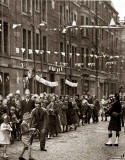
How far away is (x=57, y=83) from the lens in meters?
32.6

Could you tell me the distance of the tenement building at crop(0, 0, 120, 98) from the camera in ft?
92.5

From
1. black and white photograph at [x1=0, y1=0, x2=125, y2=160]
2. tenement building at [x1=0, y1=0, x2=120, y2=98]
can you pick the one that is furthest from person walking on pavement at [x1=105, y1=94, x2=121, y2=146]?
tenement building at [x1=0, y1=0, x2=120, y2=98]

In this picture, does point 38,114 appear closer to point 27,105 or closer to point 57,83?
point 27,105

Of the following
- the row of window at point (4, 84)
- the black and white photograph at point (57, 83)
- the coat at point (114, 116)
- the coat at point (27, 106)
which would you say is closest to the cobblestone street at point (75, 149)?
the black and white photograph at point (57, 83)

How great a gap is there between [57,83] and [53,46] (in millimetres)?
5193

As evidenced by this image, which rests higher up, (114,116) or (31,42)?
(31,42)

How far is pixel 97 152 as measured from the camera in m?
13.6

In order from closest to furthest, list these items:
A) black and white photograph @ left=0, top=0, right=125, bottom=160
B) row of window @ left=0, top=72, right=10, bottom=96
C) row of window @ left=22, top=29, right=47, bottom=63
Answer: black and white photograph @ left=0, top=0, right=125, bottom=160 < row of window @ left=0, top=72, right=10, bottom=96 < row of window @ left=22, top=29, right=47, bottom=63

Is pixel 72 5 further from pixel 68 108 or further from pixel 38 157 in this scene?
pixel 38 157

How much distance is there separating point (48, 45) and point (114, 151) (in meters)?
22.3

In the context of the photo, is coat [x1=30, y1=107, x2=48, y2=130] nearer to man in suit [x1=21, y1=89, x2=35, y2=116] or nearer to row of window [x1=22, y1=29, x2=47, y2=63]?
man in suit [x1=21, y1=89, x2=35, y2=116]

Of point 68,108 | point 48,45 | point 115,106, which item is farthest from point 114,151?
point 48,45

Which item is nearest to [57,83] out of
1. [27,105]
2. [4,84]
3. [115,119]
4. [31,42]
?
[31,42]

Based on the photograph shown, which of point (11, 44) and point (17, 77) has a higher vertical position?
point (11, 44)
